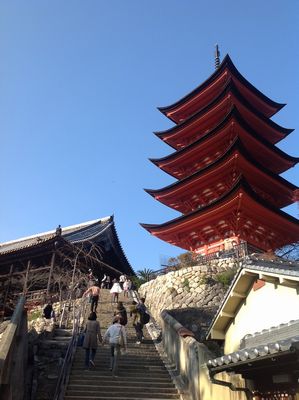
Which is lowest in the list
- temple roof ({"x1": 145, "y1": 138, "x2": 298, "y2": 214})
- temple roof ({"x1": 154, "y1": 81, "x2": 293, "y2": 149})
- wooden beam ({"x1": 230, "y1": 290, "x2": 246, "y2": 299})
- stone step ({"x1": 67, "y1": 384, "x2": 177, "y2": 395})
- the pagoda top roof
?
stone step ({"x1": 67, "y1": 384, "x2": 177, "y2": 395})

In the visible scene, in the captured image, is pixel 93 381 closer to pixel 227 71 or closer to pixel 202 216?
pixel 202 216

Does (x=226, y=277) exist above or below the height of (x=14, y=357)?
above

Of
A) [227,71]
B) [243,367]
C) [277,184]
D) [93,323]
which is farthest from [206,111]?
[243,367]

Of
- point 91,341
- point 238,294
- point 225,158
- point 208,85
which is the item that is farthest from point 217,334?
point 208,85

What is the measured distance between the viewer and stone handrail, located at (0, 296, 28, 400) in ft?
22.9

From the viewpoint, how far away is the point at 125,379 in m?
9.52

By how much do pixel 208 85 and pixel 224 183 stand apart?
997 cm

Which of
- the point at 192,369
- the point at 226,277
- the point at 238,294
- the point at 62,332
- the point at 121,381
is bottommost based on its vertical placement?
the point at 121,381

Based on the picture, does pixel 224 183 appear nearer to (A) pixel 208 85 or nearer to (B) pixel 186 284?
(B) pixel 186 284

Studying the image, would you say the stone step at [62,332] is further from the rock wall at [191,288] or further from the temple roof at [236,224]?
the temple roof at [236,224]

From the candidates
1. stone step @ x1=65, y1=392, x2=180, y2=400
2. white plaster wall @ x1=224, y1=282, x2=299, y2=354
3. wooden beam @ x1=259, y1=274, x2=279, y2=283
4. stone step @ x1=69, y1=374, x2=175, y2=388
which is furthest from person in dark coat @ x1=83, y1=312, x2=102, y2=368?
wooden beam @ x1=259, y1=274, x2=279, y2=283

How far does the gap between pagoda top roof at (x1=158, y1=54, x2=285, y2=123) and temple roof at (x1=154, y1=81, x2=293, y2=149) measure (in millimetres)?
1417

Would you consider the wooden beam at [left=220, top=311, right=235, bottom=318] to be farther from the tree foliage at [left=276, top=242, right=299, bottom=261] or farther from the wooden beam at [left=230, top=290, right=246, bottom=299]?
the tree foliage at [left=276, top=242, right=299, bottom=261]

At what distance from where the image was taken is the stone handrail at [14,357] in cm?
697
